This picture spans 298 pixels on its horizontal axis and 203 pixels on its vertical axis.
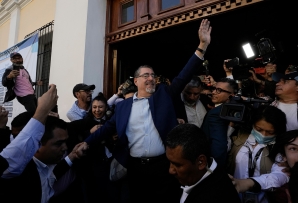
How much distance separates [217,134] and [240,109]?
0.29m

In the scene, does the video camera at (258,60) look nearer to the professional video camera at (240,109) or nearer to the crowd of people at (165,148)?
the crowd of people at (165,148)

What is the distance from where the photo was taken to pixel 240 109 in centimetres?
176

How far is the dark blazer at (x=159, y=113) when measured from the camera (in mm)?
2039

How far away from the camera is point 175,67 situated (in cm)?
675

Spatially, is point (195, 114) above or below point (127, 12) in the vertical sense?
below

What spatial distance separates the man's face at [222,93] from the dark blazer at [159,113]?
0.34 metres

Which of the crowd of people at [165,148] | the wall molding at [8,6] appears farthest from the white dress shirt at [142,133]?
the wall molding at [8,6]

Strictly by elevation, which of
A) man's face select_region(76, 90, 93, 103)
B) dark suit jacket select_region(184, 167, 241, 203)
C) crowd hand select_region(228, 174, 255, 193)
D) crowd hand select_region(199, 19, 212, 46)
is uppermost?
crowd hand select_region(199, 19, 212, 46)

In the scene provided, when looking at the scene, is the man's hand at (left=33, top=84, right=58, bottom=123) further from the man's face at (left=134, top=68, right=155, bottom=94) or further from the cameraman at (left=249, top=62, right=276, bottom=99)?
the cameraman at (left=249, top=62, right=276, bottom=99)

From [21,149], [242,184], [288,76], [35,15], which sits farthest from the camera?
[35,15]

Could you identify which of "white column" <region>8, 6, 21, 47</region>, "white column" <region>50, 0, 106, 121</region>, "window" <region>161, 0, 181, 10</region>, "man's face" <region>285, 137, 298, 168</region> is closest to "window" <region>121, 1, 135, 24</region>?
"white column" <region>50, 0, 106, 121</region>

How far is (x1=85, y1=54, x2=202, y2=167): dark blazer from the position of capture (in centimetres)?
204

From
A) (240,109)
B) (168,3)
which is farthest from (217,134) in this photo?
(168,3)

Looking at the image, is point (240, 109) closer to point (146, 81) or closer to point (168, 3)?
point (146, 81)
